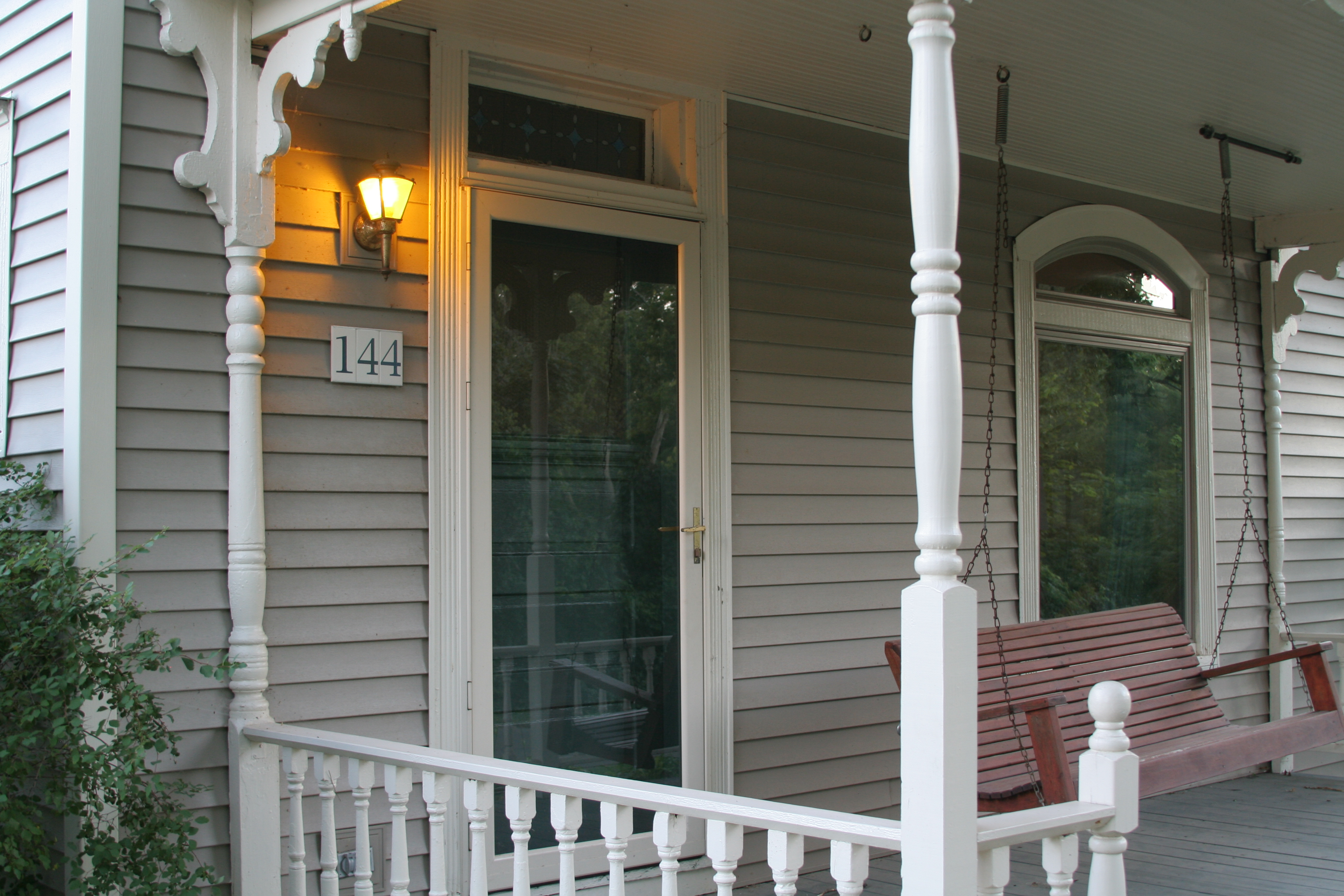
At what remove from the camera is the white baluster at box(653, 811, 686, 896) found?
216 cm

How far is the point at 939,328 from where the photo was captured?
73.6 inches

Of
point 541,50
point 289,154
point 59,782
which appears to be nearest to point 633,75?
point 541,50

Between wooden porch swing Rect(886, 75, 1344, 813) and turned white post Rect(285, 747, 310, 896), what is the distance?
1653 millimetres

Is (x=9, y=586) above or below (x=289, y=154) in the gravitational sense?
below

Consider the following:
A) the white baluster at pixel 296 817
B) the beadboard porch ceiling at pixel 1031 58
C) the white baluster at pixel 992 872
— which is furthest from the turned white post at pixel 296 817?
the beadboard porch ceiling at pixel 1031 58

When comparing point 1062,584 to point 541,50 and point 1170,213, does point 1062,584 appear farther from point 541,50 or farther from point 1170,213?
point 541,50

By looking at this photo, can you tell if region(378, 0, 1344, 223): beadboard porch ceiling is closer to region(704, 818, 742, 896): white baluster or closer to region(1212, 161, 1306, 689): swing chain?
region(1212, 161, 1306, 689): swing chain

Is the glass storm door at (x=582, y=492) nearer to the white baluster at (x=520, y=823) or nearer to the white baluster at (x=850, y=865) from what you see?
the white baluster at (x=520, y=823)

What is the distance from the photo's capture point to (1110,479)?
553cm

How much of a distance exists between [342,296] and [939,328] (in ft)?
6.23

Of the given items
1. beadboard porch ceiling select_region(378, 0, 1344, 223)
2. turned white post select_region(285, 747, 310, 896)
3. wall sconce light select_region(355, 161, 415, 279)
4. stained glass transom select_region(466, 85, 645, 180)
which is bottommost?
turned white post select_region(285, 747, 310, 896)

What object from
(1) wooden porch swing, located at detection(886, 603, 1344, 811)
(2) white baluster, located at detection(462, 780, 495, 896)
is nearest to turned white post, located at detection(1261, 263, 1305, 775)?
(1) wooden porch swing, located at detection(886, 603, 1344, 811)

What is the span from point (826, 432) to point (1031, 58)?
1517 mm

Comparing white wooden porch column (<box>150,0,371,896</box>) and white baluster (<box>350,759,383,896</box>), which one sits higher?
white wooden porch column (<box>150,0,371,896</box>)
